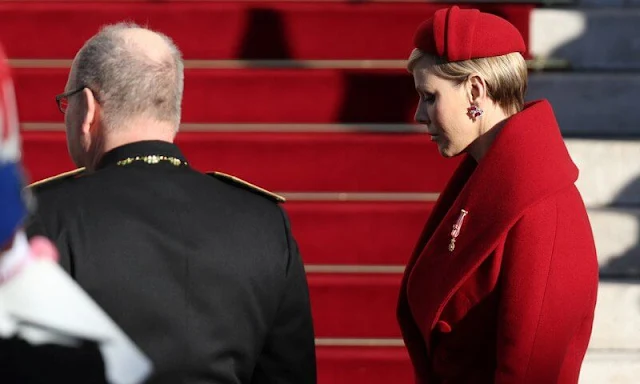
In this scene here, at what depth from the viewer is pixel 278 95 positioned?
4258 millimetres

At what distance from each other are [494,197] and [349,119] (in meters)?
1.96

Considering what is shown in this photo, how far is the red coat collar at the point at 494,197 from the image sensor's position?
2.29 metres

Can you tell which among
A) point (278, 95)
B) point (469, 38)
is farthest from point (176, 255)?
point (278, 95)

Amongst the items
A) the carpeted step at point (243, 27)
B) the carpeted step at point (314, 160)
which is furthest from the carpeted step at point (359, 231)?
the carpeted step at point (243, 27)

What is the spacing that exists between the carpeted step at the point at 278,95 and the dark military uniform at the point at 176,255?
2108mm

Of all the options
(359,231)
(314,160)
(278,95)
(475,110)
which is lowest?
(359,231)

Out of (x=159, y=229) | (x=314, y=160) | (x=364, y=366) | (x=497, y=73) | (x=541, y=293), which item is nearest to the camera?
(x=159, y=229)

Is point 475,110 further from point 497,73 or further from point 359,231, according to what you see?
point 359,231

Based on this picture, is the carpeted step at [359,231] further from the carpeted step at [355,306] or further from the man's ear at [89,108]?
the man's ear at [89,108]

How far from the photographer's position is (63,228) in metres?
1.90

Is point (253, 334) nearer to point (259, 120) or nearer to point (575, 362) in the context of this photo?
point (575, 362)

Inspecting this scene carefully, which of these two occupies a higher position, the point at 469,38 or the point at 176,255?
the point at 469,38

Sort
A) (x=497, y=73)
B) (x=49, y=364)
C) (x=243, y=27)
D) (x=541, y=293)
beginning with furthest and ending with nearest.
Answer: (x=243, y=27) → (x=497, y=73) → (x=541, y=293) → (x=49, y=364)

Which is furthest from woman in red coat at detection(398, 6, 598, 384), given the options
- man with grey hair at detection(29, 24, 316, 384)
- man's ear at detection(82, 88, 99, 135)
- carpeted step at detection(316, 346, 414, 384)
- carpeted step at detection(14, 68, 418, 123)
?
carpeted step at detection(14, 68, 418, 123)
